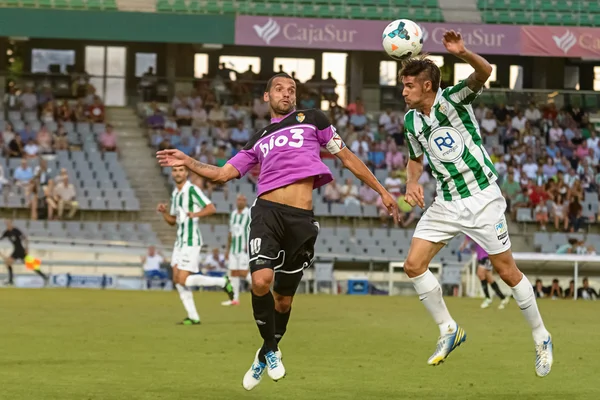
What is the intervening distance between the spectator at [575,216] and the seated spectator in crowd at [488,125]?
4482mm

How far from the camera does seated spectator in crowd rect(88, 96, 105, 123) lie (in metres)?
32.8

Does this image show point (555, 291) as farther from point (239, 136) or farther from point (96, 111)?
point (96, 111)

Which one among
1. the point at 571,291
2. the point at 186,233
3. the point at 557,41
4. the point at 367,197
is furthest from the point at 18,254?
the point at 557,41

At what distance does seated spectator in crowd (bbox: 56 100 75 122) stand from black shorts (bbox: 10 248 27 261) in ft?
21.5

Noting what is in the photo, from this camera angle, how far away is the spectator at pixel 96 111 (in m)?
32.8

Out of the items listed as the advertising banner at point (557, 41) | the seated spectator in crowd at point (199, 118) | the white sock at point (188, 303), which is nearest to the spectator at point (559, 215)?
the advertising banner at point (557, 41)

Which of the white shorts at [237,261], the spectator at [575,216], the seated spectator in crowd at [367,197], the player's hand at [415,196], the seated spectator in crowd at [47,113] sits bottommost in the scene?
the white shorts at [237,261]

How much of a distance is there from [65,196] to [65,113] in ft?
15.0

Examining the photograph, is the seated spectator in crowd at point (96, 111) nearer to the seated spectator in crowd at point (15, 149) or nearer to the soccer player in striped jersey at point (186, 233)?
the seated spectator in crowd at point (15, 149)

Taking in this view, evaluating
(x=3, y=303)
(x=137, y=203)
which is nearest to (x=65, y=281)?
(x=137, y=203)

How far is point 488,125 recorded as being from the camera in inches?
1335

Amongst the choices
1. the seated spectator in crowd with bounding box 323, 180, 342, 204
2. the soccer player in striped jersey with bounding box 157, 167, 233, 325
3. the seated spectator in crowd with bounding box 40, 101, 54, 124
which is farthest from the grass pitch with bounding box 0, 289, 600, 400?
the seated spectator in crowd with bounding box 40, 101, 54, 124

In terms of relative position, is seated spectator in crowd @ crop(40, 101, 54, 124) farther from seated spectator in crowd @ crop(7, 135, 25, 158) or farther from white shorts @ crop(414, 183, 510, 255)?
white shorts @ crop(414, 183, 510, 255)

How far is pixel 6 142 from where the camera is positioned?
30.3 metres
